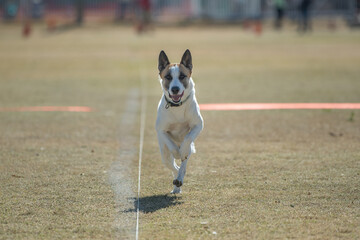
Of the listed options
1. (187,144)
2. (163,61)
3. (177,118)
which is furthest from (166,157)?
(163,61)

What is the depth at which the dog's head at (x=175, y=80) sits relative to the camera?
711cm

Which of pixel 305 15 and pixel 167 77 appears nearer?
pixel 167 77

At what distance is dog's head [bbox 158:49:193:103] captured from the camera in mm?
7105

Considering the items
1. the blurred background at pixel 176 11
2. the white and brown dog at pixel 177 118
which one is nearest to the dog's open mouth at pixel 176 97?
the white and brown dog at pixel 177 118

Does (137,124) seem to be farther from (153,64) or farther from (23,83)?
(153,64)

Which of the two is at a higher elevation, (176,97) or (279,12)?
(176,97)

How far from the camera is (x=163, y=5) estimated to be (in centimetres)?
5478

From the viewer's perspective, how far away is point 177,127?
7.45 metres

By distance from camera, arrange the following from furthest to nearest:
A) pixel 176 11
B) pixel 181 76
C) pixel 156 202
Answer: pixel 176 11, pixel 181 76, pixel 156 202

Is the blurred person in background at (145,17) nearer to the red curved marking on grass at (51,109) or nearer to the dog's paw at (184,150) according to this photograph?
the red curved marking on grass at (51,109)

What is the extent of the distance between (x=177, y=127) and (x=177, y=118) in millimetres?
157

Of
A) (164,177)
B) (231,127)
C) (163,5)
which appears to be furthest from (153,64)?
(163,5)

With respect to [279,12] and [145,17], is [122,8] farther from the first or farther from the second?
[279,12]

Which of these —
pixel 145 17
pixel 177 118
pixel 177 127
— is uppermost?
pixel 177 118
